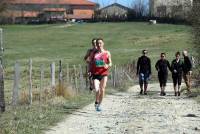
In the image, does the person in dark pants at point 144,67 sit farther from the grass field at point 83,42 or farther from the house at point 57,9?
the house at point 57,9

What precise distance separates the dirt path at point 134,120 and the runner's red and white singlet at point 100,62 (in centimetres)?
104

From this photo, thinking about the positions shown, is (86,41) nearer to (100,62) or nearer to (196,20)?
(196,20)

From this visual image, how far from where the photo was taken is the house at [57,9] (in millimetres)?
154600

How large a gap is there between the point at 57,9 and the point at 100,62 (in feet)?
481

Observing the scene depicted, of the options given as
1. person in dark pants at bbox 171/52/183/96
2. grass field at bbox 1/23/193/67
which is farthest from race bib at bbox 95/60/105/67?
grass field at bbox 1/23/193/67

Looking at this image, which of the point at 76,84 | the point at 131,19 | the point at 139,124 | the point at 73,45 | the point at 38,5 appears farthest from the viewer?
the point at 38,5

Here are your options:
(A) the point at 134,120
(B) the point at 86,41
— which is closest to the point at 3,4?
(B) the point at 86,41

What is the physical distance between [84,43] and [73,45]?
1.77 m

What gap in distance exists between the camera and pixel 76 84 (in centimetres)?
2462

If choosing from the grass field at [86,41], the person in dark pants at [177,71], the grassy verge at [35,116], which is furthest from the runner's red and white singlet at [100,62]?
Result: the grass field at [86,41]

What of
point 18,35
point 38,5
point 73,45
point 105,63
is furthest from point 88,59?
point 38,5

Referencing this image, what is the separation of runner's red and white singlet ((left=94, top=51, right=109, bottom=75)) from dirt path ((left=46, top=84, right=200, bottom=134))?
1.04m

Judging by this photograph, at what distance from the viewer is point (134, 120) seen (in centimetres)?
1495

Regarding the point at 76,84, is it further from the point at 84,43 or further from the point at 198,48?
the point at 84,43
